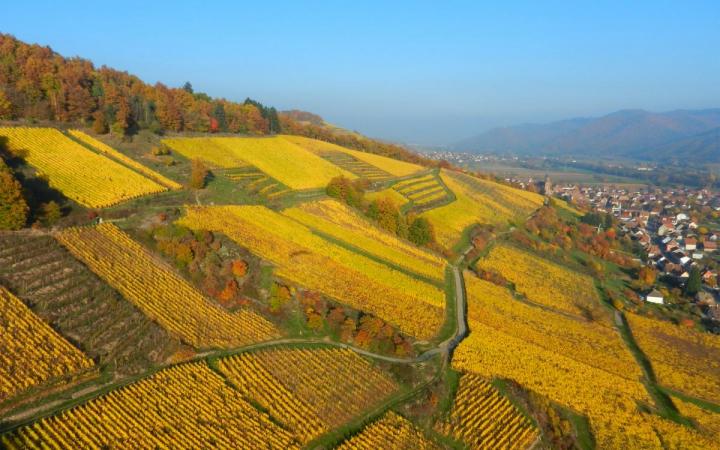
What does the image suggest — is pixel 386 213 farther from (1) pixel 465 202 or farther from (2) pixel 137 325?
(2) pixel 137 325

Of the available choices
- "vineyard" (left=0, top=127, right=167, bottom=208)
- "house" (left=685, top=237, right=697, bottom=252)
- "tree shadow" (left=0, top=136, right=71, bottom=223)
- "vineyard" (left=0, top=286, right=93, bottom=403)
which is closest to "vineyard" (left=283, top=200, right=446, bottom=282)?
"vineyard" (left=0, top=127, right=167, bottom=208)

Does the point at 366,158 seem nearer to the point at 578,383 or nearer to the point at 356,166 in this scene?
the point at 356,166

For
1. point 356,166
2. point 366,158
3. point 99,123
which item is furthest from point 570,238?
point 99,123

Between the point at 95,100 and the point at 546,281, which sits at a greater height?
the point at 95,100

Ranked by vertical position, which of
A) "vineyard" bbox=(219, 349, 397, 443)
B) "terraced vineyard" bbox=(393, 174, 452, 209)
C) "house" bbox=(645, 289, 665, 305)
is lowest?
"house" bbox=(645, 289, 665, 305)

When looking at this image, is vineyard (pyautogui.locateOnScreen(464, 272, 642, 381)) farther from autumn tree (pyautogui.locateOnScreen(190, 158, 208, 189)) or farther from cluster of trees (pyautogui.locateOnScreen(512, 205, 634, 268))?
autumn tree (pyautogui.locateOnScreen(190, 158, 208, 189))

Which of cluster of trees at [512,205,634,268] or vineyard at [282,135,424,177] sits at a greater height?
vineyard at [282,135,424,177]

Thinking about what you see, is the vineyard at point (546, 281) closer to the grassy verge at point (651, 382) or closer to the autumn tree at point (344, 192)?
the grassy verge at point (651, 382)
